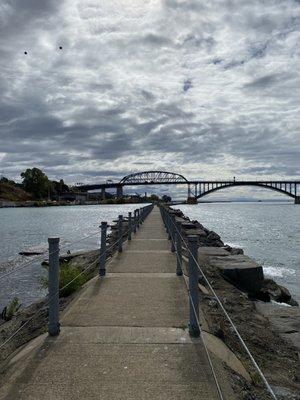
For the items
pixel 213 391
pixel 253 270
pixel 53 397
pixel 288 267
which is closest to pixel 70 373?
pixel 53 397

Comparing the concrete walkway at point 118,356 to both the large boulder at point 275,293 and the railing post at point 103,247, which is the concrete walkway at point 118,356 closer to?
the railing post at point 103,247

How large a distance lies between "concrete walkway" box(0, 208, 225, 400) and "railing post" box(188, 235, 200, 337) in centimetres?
16

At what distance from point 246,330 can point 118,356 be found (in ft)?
13.5

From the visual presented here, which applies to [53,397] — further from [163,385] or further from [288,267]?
[288,267]

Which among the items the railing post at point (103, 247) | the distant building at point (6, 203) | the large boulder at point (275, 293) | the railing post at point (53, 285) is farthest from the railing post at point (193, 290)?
the distant building at point (6, 203)

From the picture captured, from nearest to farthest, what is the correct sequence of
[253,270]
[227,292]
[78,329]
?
[78,329] → [227,292] → [253,270]

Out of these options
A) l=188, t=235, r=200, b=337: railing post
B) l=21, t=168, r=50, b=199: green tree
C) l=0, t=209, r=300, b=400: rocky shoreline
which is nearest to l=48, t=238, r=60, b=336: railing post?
l=0, t=209, r=300, b=400: rocky shoreline

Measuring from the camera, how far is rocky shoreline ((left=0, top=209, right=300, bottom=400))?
6.44 m

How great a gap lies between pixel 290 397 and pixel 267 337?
3212mm

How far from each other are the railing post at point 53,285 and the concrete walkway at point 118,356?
18cm

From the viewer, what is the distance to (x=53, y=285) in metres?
6.86

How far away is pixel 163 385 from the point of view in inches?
207

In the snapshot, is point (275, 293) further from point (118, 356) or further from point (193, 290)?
point (118, 356)

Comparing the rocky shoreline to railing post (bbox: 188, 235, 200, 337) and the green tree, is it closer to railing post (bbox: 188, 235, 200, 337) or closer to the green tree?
railing post (bbox: 188, 235, 200, 337)
